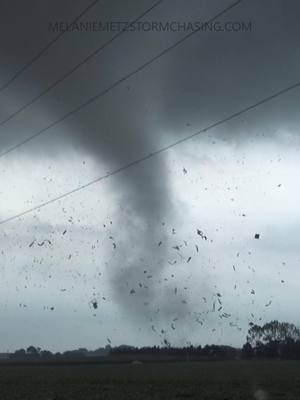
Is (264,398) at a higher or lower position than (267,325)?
lower

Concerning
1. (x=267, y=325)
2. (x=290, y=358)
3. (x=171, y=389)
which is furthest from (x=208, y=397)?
(x=267, y=325)

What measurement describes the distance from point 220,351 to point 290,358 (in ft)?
70.3

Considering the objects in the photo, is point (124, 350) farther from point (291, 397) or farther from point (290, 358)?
point (291, 397)

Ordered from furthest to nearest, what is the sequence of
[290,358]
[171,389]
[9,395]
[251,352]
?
[251,352] < [290,358] < [171,389] < [9,395]

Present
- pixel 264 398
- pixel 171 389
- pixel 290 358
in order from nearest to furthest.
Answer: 1. pixel 264 398
2. pixel 171 389
3. pixel 290 358

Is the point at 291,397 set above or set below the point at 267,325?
below

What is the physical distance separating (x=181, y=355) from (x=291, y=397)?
130524 millimetres

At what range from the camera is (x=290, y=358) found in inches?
5635

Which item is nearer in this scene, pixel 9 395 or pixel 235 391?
pixel 9 395

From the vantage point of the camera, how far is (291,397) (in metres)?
34.6

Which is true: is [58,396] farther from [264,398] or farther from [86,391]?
[264,398]

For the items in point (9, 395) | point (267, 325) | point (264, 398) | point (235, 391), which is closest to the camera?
point (264, 398)

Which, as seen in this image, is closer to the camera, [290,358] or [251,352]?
[290,358]

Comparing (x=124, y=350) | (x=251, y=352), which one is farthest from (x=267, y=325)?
(x=124, y=350)
